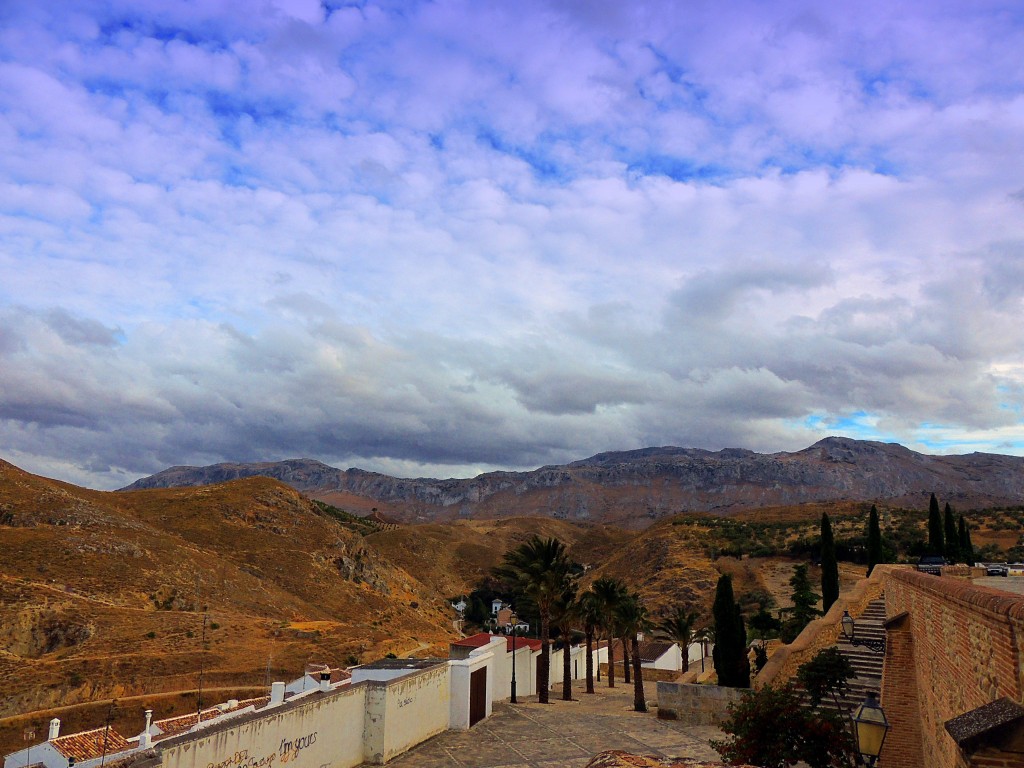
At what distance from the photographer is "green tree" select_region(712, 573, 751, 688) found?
27.2m

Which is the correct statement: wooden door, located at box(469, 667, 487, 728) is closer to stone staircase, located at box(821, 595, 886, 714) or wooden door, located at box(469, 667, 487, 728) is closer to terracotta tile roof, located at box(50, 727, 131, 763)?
terracotta tile roof, located at box(50, 727, 131, 763)

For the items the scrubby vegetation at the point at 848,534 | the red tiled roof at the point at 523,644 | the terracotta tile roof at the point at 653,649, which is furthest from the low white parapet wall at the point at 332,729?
the scrubby vegetation at the point at 848,534

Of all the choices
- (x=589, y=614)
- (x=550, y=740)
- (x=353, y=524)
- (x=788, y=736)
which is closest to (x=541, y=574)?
(x=589, y=614)

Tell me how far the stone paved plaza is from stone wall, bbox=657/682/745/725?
569 millimetres

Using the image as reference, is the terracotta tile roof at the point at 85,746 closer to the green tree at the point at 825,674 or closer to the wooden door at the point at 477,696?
the wooden door at the point at 477,696

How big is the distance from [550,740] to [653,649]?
35.0 m

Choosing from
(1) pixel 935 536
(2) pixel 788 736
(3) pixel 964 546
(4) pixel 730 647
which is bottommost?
(4) pixel 730 647

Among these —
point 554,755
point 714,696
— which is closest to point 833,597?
point 714,696

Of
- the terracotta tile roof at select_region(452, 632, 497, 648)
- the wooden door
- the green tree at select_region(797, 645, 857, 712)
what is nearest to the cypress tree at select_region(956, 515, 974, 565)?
the terracotta tile roof at select_region(452, 632, 497, 648)

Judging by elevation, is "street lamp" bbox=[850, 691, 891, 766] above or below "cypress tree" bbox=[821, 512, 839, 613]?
above

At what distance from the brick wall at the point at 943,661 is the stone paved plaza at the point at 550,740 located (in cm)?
831

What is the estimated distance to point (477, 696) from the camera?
22.7 meters

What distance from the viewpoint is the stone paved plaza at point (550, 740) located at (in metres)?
17.7

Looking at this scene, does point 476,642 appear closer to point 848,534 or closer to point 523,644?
point 523,644
